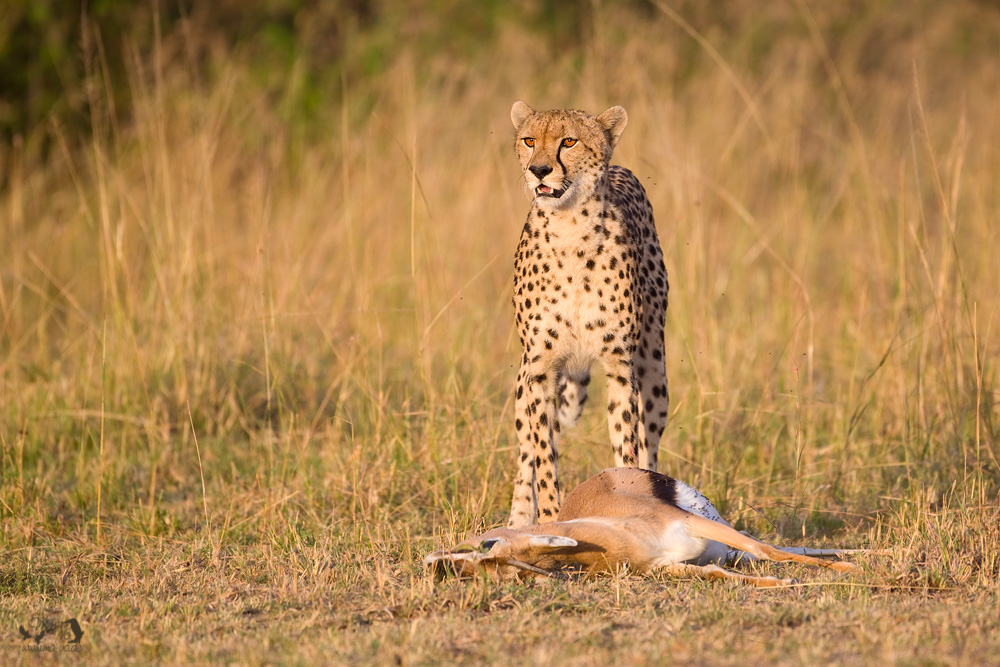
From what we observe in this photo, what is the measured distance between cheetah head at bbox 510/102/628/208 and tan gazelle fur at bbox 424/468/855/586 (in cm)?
89

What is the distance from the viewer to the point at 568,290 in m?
3.71

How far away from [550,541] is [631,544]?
268mm

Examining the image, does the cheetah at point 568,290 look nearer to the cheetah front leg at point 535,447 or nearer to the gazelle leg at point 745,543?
the cheetah front leg at point 535,447

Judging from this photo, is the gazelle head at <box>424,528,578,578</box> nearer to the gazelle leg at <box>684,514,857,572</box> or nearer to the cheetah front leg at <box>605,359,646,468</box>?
the gazelle leg at <box>684,514,857,572</box>

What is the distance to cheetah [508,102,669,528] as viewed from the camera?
369 cm

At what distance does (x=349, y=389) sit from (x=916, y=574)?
2.65m

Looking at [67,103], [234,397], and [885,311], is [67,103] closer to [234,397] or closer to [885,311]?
[234,397]

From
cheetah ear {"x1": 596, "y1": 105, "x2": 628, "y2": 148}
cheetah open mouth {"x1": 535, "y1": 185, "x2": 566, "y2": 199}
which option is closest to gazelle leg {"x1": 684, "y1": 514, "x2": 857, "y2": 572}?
cheetah open mouth {"x1": 535, "y1": 185, "x2": 566, "y2": 199}

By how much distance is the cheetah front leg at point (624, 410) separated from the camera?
12.3ft

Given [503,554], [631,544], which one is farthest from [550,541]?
[631,544]

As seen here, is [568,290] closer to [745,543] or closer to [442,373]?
[745,543]

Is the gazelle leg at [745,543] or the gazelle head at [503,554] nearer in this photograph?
the gazelle head at [503,554]

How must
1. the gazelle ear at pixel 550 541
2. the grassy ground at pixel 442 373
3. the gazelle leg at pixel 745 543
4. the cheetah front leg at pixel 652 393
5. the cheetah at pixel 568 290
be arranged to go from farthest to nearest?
the cheetah front leg at pixel 652 393 → the cheetah at pixel 568 290 → the gazelle leg at pixel 745 543 → the gazelle ear at pixel 550 541 → the grassy ground at pixel 442 373

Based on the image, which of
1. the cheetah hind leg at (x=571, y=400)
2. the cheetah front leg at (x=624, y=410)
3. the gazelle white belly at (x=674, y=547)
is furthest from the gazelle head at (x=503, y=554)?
the cheetah hind leg at (x=571, y=400)
